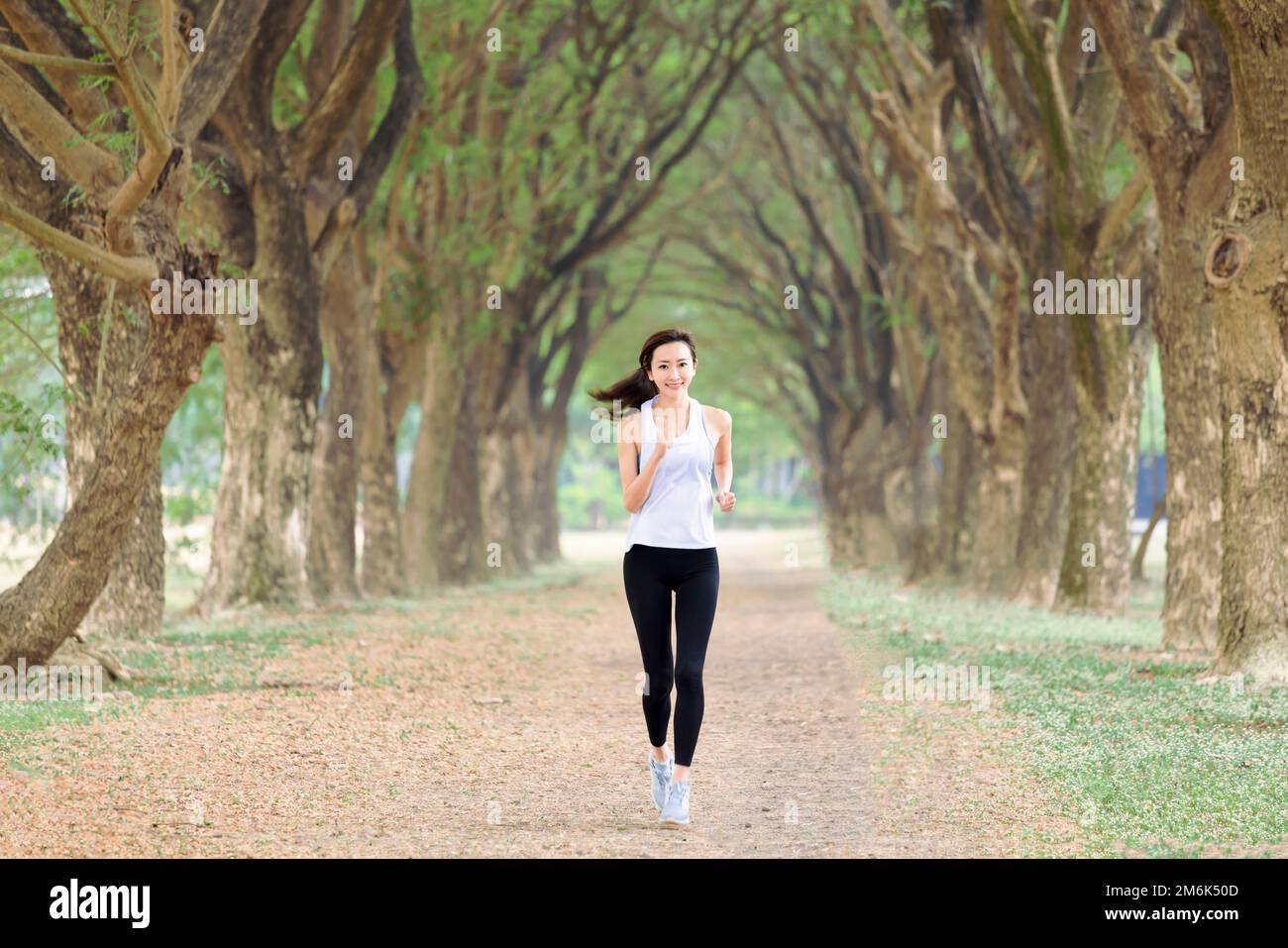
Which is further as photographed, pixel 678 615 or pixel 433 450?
pixel 433 450

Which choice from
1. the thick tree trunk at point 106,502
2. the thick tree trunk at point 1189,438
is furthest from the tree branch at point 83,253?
the thick tree trunk at point 1189,438

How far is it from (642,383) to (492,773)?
271cm

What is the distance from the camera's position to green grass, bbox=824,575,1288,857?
7035 millimetres

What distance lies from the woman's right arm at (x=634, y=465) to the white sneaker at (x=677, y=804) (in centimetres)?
127

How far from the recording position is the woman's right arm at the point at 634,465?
23.3 feet

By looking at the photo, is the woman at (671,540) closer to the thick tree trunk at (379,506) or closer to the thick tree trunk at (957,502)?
the thick tree trunk at (379,506)

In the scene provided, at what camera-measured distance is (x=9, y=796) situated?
7.38m

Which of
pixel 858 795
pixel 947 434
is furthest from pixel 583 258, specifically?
pixel 858 795

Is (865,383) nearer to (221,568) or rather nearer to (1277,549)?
(221,568)

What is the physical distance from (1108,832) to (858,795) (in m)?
1.49

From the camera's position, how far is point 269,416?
17109 millimetres

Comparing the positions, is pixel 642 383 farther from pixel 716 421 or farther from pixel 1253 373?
pixel 1253 373

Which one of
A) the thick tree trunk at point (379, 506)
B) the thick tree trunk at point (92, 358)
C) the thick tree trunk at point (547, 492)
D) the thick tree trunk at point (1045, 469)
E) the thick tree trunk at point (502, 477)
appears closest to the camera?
the thick tree trunk at point (92, 358)

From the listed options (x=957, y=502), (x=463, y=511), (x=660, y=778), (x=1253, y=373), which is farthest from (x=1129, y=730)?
(x=463, y=511)
